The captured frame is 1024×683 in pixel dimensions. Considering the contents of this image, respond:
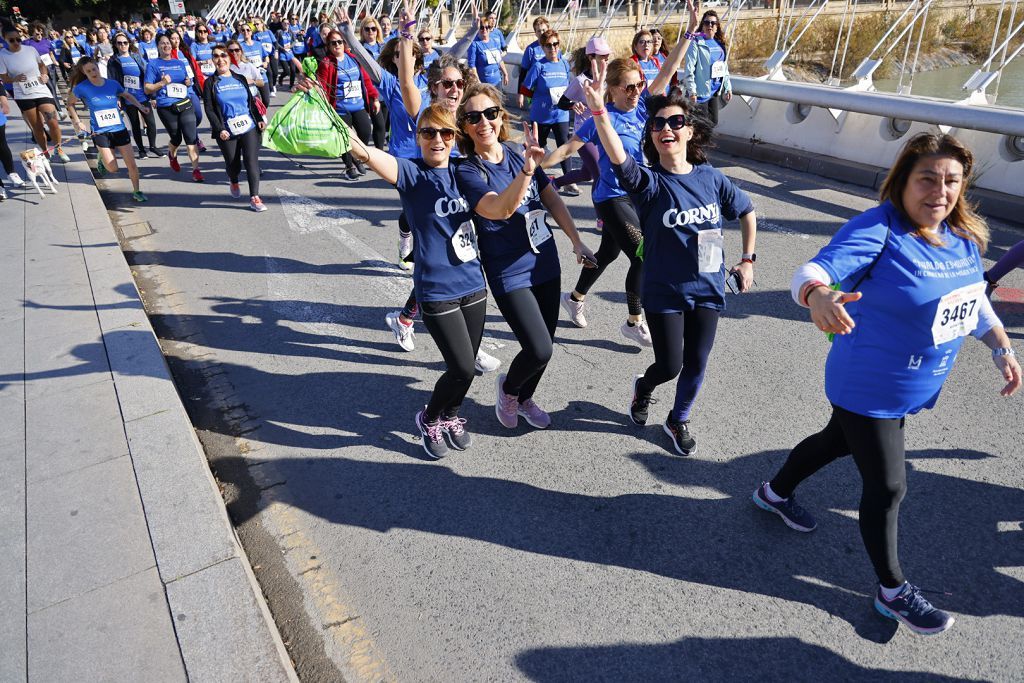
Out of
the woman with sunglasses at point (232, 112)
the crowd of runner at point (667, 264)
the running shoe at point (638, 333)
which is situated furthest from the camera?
the woman with sunglasses at point (232, 112)

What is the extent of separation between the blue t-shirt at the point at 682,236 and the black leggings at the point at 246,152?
249 inches

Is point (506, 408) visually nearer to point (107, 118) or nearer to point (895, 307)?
point (895, 307)

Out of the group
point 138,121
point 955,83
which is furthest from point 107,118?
point 955,83

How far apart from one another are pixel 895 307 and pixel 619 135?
2.91 meters

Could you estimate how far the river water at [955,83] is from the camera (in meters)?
16.7

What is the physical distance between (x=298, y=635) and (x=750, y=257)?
2761 millimetres

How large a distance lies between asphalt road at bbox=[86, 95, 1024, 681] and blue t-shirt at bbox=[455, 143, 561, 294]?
1013 millimetres

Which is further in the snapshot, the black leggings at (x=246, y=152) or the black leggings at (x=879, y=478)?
the black leggings at (x=246, y=152)

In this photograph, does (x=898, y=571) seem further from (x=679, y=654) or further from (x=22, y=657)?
(x=22, y=657)

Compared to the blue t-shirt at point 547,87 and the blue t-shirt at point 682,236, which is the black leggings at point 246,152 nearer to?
the blue t-shirt at point 547,87

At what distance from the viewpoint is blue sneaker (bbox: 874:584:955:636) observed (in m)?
2.62

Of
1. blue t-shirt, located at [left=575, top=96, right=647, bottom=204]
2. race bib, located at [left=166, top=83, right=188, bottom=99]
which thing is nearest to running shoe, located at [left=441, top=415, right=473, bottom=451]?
blue t-shirt, located at [left=575, top=96, right=647, bottom=204]

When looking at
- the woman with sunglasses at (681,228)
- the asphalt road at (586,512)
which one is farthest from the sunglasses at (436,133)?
the asphalt road at (586,512)

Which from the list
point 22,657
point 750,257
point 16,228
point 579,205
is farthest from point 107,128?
point 750,257
